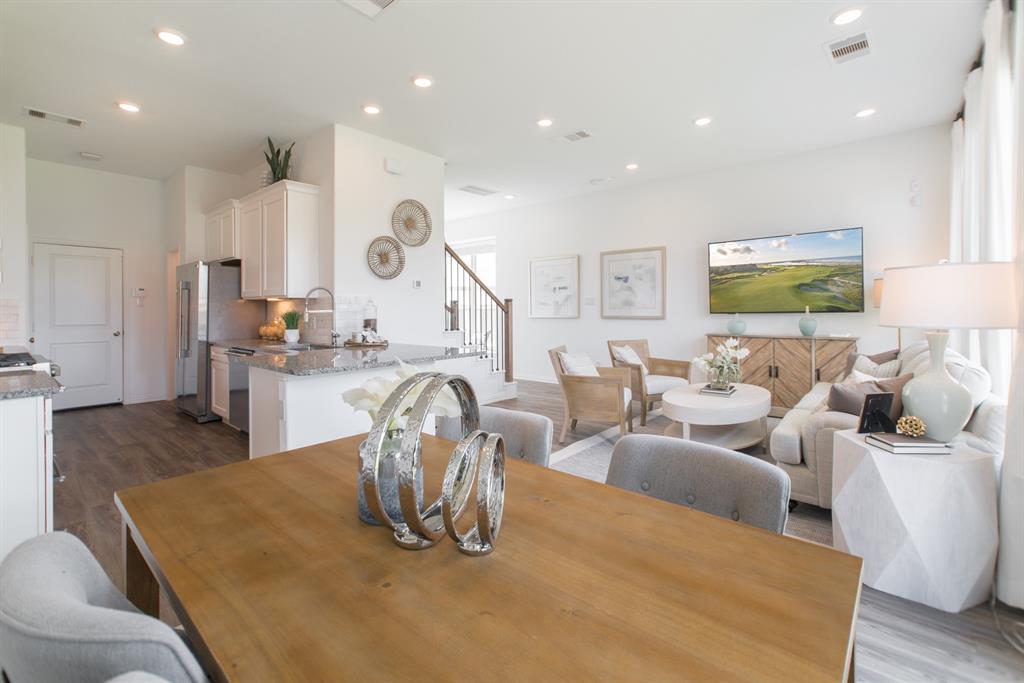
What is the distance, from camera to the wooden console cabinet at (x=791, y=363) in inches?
190

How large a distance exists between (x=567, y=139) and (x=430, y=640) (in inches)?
192

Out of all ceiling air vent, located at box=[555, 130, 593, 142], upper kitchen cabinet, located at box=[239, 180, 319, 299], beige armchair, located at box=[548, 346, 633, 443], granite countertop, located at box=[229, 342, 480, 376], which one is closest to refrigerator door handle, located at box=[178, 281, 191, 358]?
upper kitchen cabinet, located at box=[239, 180, 319, 299]

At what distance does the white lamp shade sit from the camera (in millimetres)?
1896

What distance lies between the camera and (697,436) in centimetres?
394

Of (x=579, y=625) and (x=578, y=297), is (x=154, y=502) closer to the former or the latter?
(x=579, y=625)

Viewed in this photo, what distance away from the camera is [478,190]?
674 cm

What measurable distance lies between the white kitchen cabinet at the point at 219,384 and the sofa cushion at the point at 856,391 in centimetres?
484

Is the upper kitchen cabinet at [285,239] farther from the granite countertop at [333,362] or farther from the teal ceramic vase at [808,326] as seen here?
the teal ceramic vase at [808,326]

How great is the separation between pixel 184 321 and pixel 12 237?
146cm

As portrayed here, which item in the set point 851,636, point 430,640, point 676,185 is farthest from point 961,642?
point 676,185

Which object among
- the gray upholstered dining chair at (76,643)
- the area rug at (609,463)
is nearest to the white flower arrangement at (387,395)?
the gray upholstered dining chair at (76,643)

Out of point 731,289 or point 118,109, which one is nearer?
point 118,109

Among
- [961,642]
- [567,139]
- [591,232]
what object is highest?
[567,139]

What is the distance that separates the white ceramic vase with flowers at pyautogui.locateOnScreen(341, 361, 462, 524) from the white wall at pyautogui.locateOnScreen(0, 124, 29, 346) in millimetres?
5133
